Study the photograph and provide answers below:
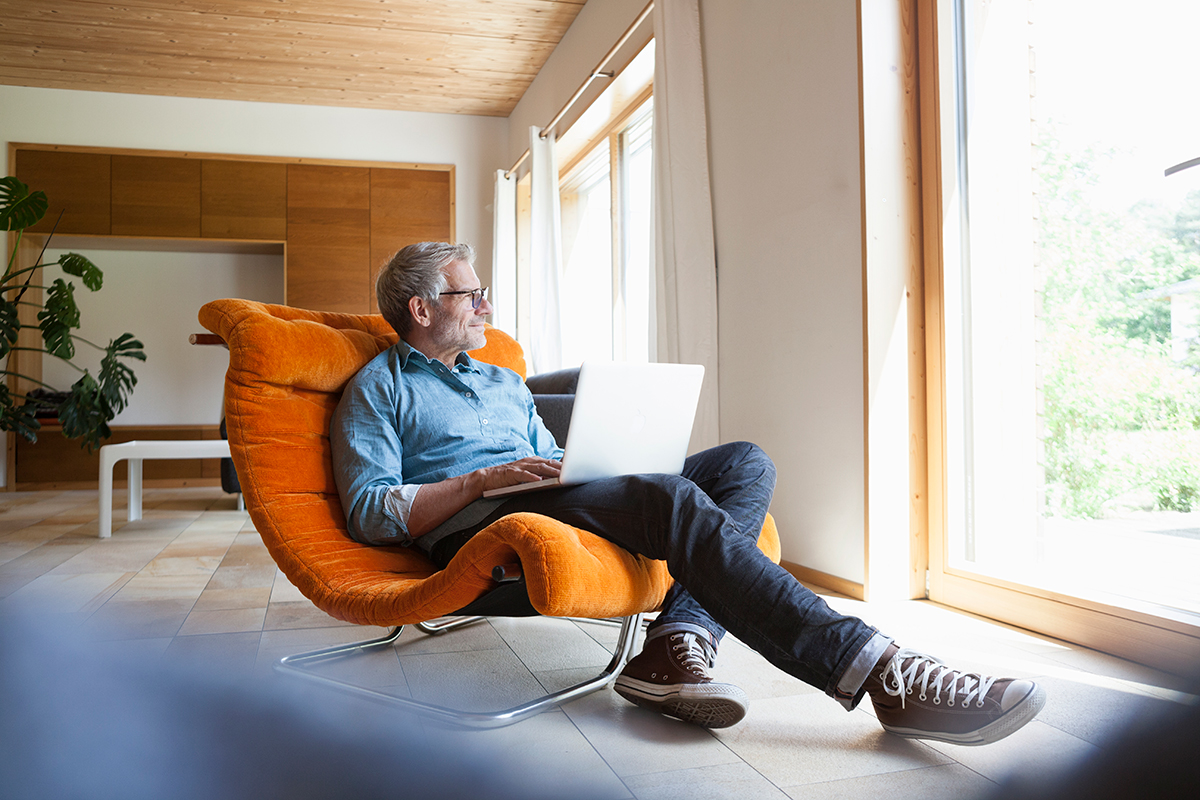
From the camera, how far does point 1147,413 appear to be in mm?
1886

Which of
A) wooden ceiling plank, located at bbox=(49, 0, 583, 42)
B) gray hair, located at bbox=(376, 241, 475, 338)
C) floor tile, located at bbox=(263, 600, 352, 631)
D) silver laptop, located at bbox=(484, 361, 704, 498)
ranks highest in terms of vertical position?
wooden ceiling plank, located at bbox=(49, 0, 583, 42)

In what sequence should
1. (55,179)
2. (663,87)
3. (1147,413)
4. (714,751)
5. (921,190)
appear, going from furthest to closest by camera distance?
1. (55,179)
2. (663,87)
3. (921,190)
4. (1147,413)
5. (714,751)

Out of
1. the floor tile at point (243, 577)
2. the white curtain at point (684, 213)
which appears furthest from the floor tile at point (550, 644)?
the white curtain at point (684, 213)

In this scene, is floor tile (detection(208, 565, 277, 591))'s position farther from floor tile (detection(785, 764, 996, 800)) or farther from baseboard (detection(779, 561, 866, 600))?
floor tile (detection(785, 764, 996, 800))

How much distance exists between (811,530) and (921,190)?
41.5 inches

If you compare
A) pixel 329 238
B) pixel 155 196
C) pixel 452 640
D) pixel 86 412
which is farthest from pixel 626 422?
pixel 155 196

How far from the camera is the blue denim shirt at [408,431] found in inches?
64.3

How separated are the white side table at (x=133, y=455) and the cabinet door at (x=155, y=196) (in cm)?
228

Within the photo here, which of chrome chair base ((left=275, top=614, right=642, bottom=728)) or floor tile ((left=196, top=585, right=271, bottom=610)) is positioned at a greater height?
chrome chair base ((left=275, top=614, right=642, bottom=728))

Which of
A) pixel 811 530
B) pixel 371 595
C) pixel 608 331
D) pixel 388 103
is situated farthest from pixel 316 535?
pixel 388 103

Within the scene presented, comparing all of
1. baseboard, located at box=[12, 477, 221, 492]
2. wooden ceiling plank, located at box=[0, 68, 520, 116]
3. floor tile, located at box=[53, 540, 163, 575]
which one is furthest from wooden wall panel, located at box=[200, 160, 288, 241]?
floor tile, located at box=[53, 540, 163, 575]

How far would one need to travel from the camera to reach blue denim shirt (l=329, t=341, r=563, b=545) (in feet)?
5.36

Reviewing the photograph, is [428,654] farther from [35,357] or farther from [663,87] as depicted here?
[35,357]

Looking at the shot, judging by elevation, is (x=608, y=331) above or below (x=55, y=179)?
below
